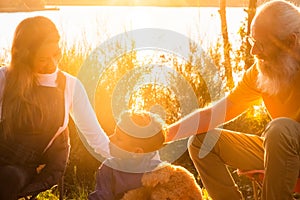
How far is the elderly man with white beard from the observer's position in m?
3.55

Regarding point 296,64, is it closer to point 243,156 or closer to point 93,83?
point 243,156

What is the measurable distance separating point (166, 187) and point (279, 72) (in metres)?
1.02

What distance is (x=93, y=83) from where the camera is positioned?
592 centimetres

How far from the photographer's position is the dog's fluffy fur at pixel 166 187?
325 centimetres

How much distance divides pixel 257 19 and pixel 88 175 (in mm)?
2405

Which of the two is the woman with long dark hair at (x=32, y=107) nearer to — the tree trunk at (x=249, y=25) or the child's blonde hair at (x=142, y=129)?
the child's blonde hair at (x=142, y=129)

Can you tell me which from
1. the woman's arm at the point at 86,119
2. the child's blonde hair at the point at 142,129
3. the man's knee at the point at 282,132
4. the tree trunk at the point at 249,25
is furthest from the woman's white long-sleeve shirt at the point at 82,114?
the tree trunk at the point at 249,25

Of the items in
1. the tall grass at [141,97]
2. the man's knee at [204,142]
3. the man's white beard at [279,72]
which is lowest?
the tall grass at [141,97]

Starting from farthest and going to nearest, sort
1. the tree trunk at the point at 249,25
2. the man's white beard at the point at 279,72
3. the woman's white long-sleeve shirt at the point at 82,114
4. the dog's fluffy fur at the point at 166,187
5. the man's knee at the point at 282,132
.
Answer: the tree trunk at the point at 249,25
the woman's white long-sleeve shirt at the point at 82,114
the man's white beard at the point at 279,72
the man's knee at the point at 282,132
the dog's fluffy fur at the point at 166,187

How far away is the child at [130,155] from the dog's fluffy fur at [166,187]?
0.07 metres

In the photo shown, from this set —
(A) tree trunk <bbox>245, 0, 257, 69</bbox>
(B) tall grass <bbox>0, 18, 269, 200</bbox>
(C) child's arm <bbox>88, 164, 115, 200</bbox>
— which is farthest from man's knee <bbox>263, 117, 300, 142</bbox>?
(A) tree trunk <bbox>245, 0, 257, 69</bbox>

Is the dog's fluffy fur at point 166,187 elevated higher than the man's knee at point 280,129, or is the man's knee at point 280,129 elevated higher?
the man's knee at point 280,129

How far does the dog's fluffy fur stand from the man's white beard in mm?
858

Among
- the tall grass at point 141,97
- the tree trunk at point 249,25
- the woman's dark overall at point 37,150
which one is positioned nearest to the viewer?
the woman's dark overall at point 37,150
